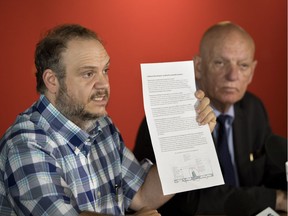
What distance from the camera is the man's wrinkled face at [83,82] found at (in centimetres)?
147

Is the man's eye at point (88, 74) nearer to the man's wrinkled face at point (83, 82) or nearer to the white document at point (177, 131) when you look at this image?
the man's wrinkled face at point (83, 82)

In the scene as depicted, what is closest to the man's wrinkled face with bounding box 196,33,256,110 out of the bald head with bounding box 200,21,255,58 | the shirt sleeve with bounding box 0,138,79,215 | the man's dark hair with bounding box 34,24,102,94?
the bald head with bounding box 200,21,255,58

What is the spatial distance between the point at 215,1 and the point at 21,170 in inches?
57.2

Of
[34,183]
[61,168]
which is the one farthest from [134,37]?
[34,183]

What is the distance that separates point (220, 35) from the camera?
216 centimetres

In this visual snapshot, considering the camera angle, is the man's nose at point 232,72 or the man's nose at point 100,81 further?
the man's nose at point 232,72

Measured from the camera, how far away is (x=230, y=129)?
2.19 metres

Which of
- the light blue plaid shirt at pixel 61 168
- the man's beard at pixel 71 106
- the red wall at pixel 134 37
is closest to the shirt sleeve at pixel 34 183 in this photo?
the light blue plaid shirt at pixel 61 168

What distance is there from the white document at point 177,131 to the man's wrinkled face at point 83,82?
0.17 meters

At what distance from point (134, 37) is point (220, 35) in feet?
1.47

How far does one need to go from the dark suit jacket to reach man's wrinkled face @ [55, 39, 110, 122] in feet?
Answer: 1.66

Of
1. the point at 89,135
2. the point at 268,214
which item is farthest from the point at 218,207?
the point at 89,135

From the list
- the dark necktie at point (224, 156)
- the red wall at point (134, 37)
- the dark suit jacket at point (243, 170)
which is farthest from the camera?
the dark necktie at point (224, 156)

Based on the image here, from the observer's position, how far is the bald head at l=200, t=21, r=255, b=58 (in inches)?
84.6
